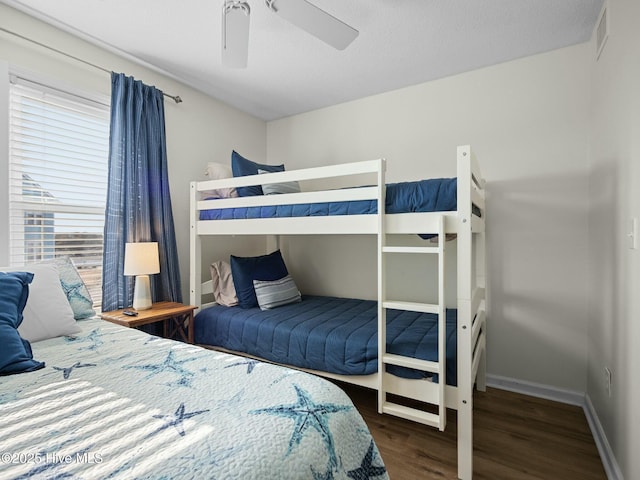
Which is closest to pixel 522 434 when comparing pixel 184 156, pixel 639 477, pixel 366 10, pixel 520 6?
pixel 639 477

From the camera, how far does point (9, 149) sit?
193 cm

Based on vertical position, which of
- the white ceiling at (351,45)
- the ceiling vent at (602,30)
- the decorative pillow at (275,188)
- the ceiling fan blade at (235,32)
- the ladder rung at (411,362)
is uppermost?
the white ceiling at (351,45)

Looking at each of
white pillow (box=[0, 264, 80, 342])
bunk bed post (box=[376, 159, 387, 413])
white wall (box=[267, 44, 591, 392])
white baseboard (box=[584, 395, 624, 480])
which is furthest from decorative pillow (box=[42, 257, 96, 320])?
white baseboard (box=[584, 395, 624, 480])

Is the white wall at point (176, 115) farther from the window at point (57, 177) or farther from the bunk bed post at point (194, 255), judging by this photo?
the bunk bed post at point (194, 255)

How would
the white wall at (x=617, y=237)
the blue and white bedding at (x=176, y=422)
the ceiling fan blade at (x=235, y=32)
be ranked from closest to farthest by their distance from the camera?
the blue and white bedding at (x=176, y=422)
the white wall at (x=617, y=237)
the ceiling fan blade at (x=235, y=32)

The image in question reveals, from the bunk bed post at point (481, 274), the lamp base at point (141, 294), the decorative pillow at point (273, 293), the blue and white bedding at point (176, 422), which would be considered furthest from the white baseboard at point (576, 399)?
the lamp base at point (141, 294)

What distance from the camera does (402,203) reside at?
1.84 m

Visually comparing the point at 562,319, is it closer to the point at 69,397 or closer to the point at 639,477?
the point at 639,477

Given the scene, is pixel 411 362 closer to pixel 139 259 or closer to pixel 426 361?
pixel 426 361

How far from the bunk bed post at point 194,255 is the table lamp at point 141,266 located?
1.17ft

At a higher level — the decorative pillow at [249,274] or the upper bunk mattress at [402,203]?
the upper bunk mattress at [402,203]

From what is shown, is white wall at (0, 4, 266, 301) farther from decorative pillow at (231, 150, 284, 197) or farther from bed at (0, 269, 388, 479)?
bed at (0, 269, 388, 479)

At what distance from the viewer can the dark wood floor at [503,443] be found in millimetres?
1599

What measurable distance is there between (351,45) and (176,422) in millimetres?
2389
